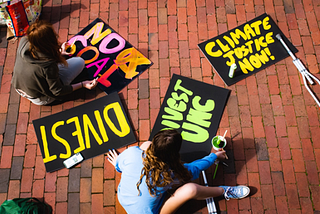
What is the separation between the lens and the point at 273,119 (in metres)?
3.20

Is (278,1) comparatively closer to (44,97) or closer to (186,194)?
(186,194)

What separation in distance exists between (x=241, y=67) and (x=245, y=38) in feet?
1.61

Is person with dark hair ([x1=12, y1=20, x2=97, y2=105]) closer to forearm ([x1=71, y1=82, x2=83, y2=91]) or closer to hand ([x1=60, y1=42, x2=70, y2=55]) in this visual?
forearm ([x1=71, y1=82, x2=83, y2=91])

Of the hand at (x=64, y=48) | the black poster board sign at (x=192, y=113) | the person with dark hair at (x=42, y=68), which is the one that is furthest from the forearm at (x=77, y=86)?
the black poster board sign at (x=192, y=113)

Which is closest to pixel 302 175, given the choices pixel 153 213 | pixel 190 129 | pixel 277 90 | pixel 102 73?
pixel 277 90

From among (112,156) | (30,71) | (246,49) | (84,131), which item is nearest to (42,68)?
(30,71)

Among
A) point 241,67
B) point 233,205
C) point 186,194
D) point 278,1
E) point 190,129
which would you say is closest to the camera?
point 186,194

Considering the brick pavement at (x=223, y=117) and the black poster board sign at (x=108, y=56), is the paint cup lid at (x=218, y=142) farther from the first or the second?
the black poster board sign at (x=108, y=56)

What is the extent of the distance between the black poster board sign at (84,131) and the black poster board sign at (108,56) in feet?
0.85

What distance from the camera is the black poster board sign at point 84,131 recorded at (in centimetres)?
312

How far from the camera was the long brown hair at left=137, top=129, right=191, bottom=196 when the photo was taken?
6.56 feet

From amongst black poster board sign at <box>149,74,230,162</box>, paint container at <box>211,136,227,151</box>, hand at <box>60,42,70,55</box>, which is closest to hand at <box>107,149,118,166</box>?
black poster board sign at <box>149,74,230,162</box>

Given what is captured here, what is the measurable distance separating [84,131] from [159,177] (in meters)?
1.46

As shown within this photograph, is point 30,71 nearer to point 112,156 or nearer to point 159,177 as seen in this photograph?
point 112,156
